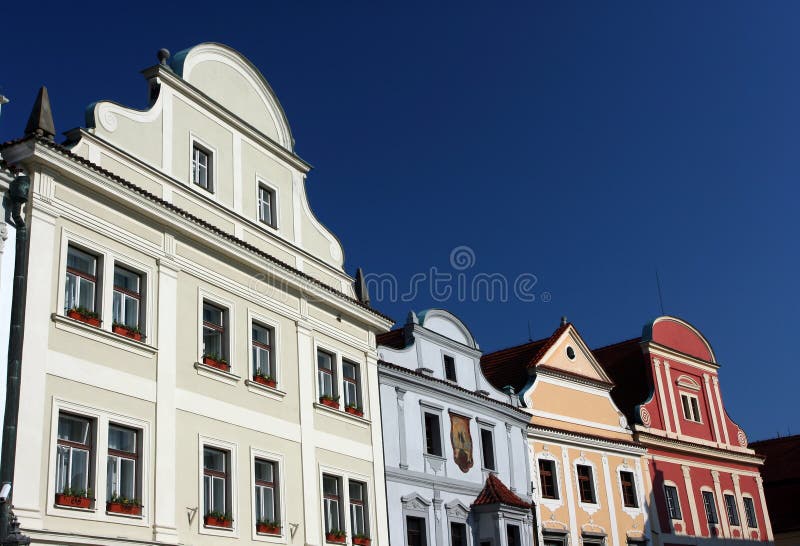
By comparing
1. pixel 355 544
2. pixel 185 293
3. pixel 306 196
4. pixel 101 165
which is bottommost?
pixel 355 544

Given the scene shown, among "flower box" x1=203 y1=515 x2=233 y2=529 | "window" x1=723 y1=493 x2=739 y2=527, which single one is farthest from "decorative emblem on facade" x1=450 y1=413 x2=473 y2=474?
"window" x1=723 y1=493 x2=739 y2=527

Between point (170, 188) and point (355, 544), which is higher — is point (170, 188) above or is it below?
above

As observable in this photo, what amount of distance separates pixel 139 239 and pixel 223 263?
2.80 m

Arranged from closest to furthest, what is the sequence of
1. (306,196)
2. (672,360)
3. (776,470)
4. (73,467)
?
(73,467) < (306,196) < (672,360) < (776,470)

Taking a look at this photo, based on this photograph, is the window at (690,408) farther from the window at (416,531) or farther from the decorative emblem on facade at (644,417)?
the window at (416,531)

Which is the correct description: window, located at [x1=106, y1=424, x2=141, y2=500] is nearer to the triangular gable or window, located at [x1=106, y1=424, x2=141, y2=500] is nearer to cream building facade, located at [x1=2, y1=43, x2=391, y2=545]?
cream building facade, located at [x1=2, y1=43, x2=391, y2=545]

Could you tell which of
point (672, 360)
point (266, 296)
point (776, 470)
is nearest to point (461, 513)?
point (266, 296)

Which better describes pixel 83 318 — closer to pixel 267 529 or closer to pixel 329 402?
pixel 267 529

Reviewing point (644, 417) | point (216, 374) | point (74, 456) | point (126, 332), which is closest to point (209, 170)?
point (216, 374)

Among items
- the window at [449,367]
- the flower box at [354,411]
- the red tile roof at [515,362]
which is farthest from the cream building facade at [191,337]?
the red tile roof at [515,362]

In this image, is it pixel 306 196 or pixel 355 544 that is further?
pixel 306 196

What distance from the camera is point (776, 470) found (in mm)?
53688

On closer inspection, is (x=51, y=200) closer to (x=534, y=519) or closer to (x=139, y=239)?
(x=139, y=239)

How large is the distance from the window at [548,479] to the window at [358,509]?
10.3m
